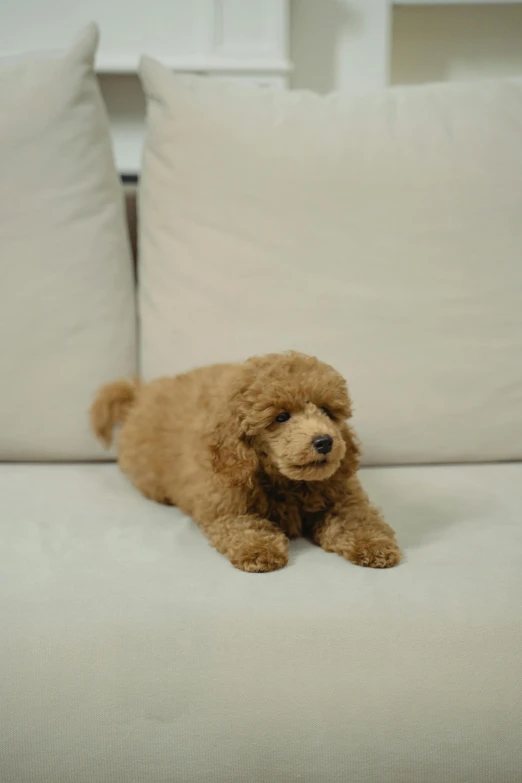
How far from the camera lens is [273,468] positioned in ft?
3.22

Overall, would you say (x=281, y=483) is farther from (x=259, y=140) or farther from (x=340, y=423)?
(x=259, y=140)

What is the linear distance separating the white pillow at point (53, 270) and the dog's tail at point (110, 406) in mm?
51

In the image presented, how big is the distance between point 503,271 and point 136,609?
0.84 meters

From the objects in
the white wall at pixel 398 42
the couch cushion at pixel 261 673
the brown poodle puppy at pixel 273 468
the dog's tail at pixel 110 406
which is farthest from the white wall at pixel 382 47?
the couch cushion at pixel 261 673

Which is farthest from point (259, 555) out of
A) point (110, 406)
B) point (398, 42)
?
point (398, 42)

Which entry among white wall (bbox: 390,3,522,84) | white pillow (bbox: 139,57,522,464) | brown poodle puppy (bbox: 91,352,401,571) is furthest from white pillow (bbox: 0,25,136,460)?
white wall (bbox: 390,3,522,84)

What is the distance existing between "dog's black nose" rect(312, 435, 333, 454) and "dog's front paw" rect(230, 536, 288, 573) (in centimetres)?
13

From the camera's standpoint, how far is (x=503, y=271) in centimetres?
127

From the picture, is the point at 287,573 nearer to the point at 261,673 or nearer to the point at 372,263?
the point at 261,673

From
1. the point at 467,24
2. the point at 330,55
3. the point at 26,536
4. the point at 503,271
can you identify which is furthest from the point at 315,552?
the point at 467,24

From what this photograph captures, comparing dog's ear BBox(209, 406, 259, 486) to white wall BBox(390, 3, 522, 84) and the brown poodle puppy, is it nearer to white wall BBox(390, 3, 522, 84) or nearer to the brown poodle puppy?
the brown poodle puppy

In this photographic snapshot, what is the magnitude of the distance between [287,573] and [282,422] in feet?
0.62

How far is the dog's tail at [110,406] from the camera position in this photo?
123cm

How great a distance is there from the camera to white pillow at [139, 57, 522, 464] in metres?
1.26
